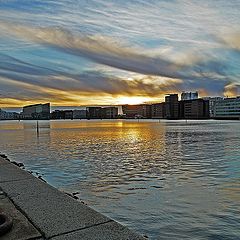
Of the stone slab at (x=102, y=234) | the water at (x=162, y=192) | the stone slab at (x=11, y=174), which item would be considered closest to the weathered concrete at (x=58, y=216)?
the stone slab at (x=102, y=234)

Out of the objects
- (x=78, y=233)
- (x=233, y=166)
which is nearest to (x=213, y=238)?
(x=78, y=233)

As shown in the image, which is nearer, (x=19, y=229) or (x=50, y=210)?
(x=19, y=229)

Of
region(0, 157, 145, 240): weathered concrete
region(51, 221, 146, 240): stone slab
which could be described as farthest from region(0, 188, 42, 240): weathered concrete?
region(51, 221, 146, 240): stone slab

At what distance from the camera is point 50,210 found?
21.6 ft

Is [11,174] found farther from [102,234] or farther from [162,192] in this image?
[102,234]

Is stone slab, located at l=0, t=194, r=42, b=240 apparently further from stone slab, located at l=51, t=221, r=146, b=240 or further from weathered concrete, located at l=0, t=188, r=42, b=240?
stone slab, located at l=51, t=221, r=146, b=240

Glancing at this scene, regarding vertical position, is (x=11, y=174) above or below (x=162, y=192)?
above

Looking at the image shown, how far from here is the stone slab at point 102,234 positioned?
5125 millimetres

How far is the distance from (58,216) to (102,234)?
132cm

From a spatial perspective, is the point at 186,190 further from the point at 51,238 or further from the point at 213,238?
the point at 51,238

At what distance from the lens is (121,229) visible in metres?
5.52

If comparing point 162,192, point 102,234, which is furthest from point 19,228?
point 162,192

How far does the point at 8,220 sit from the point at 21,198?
2.22 m

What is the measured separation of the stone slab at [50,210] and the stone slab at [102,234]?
7.7 inches
